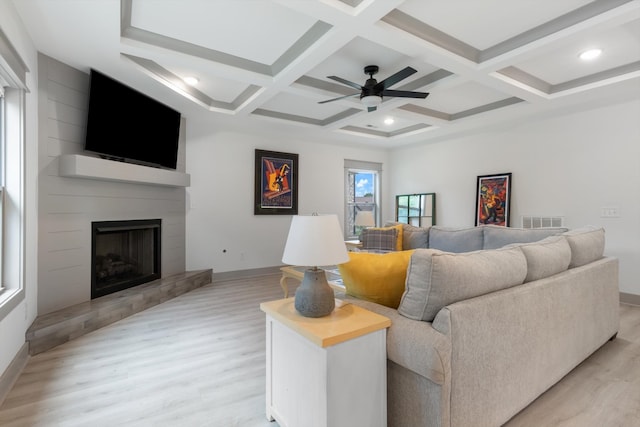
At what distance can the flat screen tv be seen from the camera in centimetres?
306

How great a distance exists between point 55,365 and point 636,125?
6166 millimetres

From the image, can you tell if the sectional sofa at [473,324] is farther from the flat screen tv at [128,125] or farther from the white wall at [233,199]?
the white wall at [233,199]

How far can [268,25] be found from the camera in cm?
254

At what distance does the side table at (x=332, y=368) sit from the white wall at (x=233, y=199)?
362 centimetres

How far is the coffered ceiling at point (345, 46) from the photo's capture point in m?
2.27

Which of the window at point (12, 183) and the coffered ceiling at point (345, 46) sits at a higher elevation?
the coffered ceiling at point (345, 46)

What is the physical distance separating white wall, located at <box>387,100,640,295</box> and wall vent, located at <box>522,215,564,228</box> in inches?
2.8

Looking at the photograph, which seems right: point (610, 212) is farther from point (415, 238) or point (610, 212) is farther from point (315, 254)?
point (315, 254)

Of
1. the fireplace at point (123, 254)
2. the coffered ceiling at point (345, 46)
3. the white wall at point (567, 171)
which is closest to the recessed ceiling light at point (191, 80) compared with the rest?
the coffered ceiling at point (345, 46)

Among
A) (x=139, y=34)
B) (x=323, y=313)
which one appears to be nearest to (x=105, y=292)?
(x=139, y=34)

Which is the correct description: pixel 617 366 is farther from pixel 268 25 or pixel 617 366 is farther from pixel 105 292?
pixel 105 292

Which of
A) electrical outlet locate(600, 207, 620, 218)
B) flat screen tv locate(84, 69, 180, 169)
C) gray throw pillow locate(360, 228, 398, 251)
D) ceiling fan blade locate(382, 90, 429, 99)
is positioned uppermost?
ceiling fan blade locate(382, 90, 429, 99)

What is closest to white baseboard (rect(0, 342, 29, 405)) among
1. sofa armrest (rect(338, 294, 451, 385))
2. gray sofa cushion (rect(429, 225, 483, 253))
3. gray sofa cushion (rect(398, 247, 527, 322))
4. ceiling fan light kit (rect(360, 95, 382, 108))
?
sofa armrest (rect(338, 294, 451, 385))

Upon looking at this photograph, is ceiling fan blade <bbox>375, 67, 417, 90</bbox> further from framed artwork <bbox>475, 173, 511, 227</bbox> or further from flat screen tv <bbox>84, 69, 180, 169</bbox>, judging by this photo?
framed artwork <bbox>475, 173, 511, 227</bbox>
